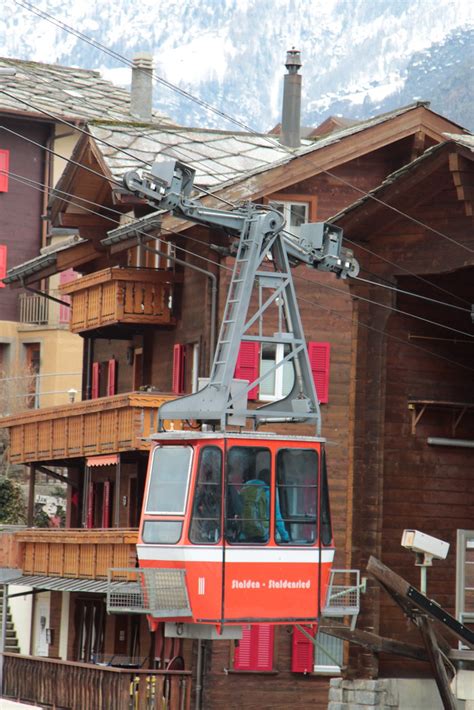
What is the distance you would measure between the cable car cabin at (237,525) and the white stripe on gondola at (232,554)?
0.6 inches

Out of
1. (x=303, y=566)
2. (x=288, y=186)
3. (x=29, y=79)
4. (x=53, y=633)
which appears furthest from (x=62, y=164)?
(x=303, y=566)

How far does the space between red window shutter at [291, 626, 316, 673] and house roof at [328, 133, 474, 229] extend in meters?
10.6

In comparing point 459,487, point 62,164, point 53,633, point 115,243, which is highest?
point 62,164

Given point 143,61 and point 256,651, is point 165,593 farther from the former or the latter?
point 143,61

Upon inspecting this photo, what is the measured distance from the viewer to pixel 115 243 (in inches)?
1602

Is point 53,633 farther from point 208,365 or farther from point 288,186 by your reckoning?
point 288,186

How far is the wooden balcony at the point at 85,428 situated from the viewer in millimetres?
38375

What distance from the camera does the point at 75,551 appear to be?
41312 mm

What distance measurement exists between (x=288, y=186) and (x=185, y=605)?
13499 mm

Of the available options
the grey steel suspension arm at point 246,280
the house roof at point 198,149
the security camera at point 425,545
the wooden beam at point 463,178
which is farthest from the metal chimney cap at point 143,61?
the security camera at point 425,545

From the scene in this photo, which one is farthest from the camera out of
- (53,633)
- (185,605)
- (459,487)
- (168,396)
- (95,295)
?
(53,633)

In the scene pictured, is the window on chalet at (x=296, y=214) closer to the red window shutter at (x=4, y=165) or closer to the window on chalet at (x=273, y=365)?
the window on chalet at (x=273, y=365)

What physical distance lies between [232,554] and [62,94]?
1571 inches

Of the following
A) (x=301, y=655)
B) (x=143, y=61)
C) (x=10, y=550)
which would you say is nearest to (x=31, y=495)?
(x=10, y=550)
